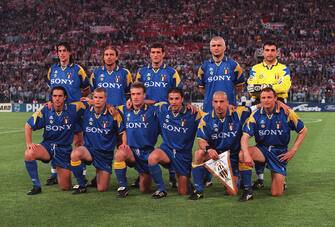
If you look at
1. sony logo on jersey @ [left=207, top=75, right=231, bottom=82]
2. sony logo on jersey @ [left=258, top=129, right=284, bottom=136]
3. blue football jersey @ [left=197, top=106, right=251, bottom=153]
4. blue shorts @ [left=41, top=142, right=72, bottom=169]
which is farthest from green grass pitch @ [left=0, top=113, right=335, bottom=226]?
sony logo on jersey @ [left=207, top=75, right=231, bottom=82]

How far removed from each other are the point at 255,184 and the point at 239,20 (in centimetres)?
2986

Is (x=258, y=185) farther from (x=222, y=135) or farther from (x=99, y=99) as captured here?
(x=99, y=99)

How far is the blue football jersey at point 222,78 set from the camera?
7.14 metres

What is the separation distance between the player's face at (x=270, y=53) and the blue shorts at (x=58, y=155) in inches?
115

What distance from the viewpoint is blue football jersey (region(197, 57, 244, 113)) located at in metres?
7.14

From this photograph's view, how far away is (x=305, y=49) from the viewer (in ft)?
105

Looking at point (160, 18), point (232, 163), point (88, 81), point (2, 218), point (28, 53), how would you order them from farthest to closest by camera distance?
1. point (160, 18)
2. point (28, 53)
3. point (88, 81)
4. point (232, 163)
5. point (2, 218)

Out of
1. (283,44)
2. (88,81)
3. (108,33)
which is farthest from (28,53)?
(88,81)

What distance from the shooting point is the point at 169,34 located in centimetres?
3616

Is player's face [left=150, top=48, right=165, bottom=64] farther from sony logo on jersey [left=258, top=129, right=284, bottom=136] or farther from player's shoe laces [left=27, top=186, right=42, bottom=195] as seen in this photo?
player's shoe laces [left=27, top=186, right=42, bottom=195]

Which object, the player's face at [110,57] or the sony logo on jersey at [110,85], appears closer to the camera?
the player's face at [110,57]

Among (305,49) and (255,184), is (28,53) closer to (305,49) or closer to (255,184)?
(305,49)

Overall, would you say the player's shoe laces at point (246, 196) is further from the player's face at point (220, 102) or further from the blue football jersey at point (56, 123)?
the blue football jersey at point (56, 123)

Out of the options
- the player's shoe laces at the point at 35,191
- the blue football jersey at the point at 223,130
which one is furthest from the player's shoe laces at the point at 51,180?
the blue football jersey at the point at 223,130
